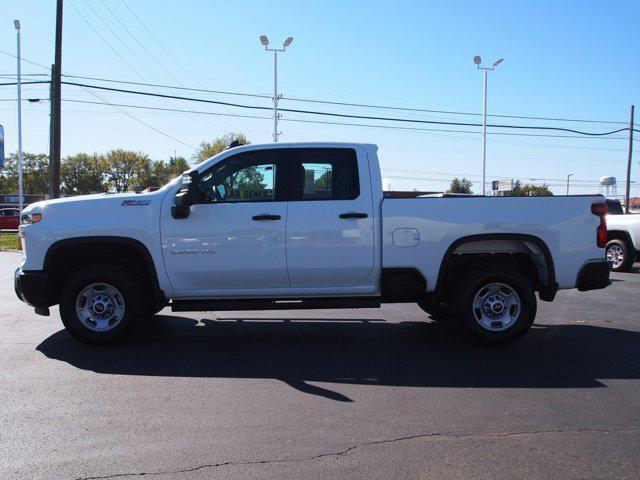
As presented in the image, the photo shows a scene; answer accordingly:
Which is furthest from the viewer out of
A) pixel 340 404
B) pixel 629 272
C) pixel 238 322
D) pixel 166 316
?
pixel 629 272

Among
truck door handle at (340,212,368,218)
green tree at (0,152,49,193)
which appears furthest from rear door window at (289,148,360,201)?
green tree at (0,152,49,193)

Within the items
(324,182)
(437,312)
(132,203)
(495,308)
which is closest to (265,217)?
(324,182)

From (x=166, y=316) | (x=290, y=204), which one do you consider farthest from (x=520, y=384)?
(x=166, y=316)

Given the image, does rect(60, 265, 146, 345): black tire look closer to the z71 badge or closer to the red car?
the z71 badge

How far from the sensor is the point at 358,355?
5.73 meters

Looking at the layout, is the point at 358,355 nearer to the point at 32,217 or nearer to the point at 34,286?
the point at 34,286

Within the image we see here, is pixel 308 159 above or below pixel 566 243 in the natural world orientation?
above

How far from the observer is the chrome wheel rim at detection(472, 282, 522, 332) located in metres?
6.07

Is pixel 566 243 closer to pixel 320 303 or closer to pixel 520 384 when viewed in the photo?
pixel 520 384

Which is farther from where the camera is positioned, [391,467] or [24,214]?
[24,214]

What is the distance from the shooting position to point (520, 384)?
4828 millimetres

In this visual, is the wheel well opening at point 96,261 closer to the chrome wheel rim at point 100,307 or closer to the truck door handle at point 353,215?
the chrome wheel rim at point 100,307

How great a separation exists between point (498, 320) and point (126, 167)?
281 feet

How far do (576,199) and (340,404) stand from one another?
12.0 feet
